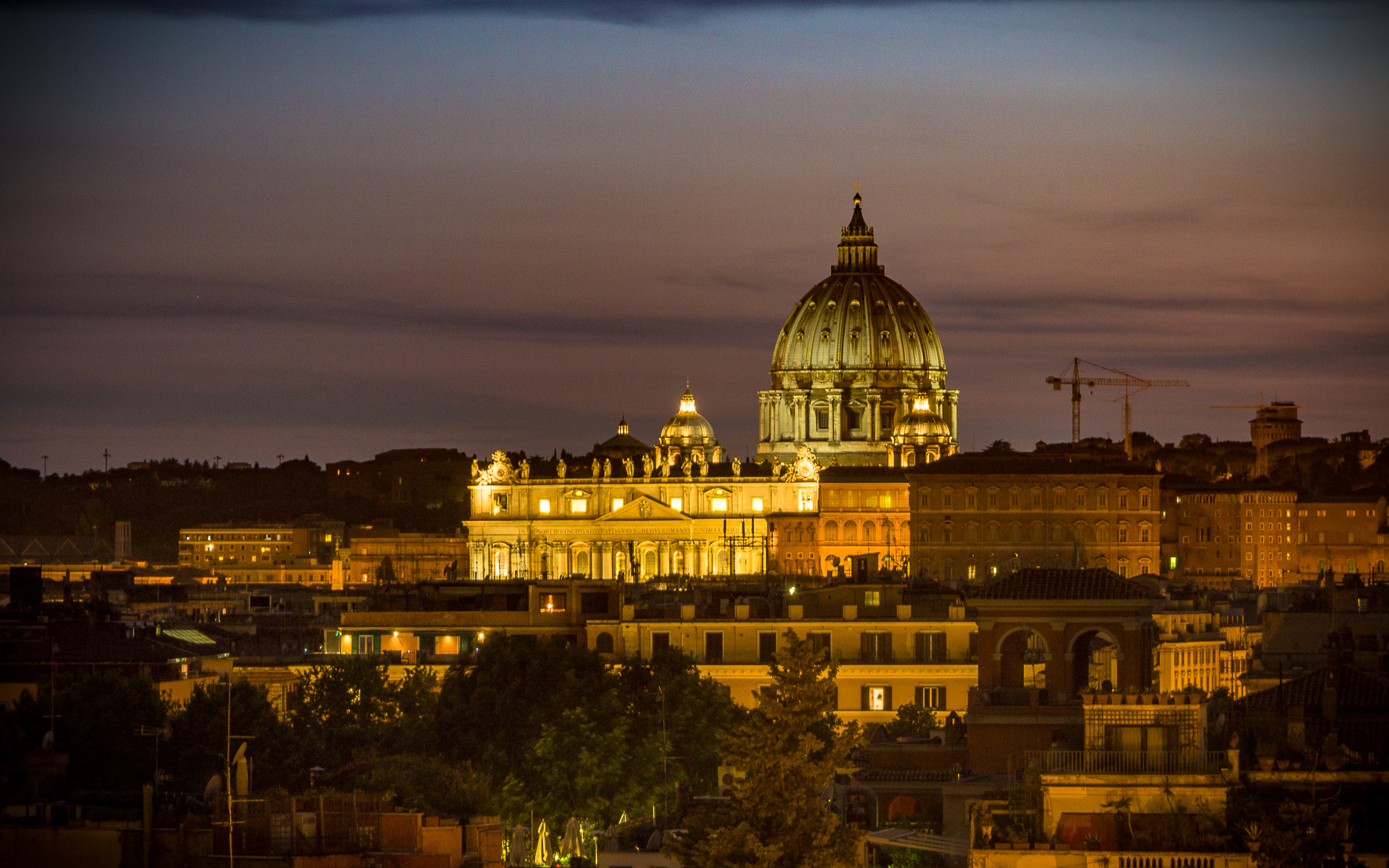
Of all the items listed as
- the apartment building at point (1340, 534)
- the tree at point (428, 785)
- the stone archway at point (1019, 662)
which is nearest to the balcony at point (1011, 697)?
the stone archway at point (1019, 662)

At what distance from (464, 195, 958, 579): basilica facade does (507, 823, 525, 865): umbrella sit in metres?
104

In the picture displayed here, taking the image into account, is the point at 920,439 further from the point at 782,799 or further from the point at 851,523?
the point at 782,799

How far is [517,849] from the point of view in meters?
39.5

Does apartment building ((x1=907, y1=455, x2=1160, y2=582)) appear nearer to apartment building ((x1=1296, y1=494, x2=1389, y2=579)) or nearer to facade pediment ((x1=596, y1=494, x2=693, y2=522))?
facade pediment ((x1=596, y1=494, x2=693, y2=522))

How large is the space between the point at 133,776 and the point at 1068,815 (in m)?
19.0

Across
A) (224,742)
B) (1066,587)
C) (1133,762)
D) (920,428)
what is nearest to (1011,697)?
(1066,587)

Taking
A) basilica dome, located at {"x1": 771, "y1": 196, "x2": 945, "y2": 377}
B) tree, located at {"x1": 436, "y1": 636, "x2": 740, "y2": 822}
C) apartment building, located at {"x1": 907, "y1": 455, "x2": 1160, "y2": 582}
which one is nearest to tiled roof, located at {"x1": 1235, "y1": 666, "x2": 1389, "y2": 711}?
tree, located at {"x1": 436, "y1": 636, "x2": 740, "y2": 822}

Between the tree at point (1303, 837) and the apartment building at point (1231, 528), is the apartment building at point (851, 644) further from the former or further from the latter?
the apartment building at point (1231, 528)

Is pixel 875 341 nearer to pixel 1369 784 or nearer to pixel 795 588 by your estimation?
pixel 795 588

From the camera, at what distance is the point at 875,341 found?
195 m

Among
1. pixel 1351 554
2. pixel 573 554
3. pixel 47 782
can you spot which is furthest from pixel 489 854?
pixel 1351 554

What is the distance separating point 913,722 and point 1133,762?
2869 centimetres

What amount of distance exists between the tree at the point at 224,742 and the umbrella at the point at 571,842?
15.1 ft

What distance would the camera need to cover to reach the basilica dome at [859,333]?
196 metres
